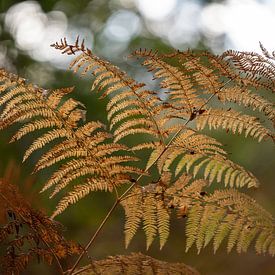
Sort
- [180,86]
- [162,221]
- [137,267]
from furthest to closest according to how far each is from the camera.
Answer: [180,86]
[162,221]
[137,267]

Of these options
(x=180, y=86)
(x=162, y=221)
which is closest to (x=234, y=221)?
(x=162, y=221)

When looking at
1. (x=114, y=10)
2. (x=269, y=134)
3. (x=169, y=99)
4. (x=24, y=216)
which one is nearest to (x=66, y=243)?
A: (x=24, y=216)

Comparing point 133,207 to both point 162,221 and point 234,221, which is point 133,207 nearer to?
point 162,221

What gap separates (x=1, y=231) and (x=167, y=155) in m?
0.46

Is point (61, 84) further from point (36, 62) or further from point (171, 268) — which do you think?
point (171, 268)

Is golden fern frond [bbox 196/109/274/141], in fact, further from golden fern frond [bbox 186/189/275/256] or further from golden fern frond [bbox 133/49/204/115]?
golden fern frond [bbox 186/189/275/256]

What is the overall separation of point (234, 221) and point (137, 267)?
27cm

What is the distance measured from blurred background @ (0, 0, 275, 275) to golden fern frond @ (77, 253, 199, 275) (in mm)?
350

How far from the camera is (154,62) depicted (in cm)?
136

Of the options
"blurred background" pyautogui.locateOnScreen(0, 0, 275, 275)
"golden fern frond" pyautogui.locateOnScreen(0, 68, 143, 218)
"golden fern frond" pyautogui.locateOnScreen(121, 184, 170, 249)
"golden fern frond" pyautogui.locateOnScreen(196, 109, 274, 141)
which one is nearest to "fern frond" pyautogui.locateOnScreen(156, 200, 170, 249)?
"golden fern frond" pyautogui.locateOnScreen(121, 184, 170, 249)

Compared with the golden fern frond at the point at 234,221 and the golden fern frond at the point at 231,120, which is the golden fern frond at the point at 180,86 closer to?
the golden fern frond at the point at 231,120

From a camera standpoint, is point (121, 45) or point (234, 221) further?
point (121, 45)

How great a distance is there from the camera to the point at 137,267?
3.92 feet

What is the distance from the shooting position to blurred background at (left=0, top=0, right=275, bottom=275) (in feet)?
11.9
